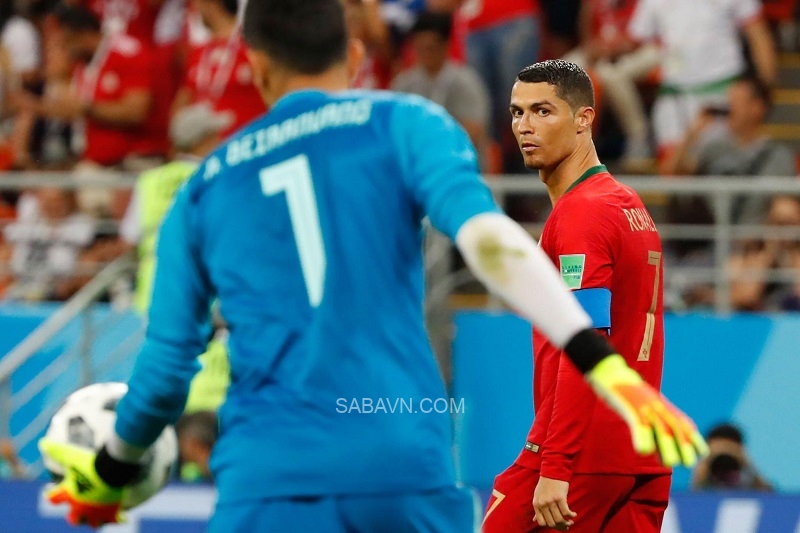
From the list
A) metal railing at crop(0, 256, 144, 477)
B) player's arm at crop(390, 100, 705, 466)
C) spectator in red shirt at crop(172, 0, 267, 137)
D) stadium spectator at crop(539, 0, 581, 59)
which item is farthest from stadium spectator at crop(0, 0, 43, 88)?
player's arm at crop(390, 100, 705, 466)

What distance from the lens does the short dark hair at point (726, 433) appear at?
8633mm

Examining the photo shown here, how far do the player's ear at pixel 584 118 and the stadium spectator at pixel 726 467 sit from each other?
13.7ft

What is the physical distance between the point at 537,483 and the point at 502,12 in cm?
666

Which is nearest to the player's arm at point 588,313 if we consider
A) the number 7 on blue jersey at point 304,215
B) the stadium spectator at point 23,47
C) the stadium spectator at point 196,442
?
the number 7 on blue jersey at point 304,215

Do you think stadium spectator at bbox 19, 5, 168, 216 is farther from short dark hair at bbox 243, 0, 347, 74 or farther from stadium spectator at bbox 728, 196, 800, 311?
short dark hair at bbox 243, 0, 347, 74

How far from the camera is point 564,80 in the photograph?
4.58 metres

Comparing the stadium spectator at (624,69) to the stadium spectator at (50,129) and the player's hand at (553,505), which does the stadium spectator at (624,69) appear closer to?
the stadium spectator at (50,129)

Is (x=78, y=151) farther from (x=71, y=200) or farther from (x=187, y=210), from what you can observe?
(x=187, y=210)

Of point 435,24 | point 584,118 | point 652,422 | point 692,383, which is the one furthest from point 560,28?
point 652,422

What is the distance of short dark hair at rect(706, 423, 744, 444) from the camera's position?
8633 millimetres

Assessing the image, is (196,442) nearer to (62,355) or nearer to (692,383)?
(62,355)

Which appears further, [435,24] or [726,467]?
[435,24]

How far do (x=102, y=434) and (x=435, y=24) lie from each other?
20.9ft

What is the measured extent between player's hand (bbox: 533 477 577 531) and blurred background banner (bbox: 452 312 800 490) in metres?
4.65
